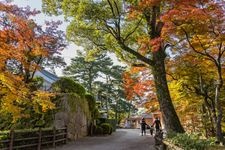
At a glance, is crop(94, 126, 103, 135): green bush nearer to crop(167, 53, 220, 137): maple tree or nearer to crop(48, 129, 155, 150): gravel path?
crop(48, 129, 155, 150): gravel path

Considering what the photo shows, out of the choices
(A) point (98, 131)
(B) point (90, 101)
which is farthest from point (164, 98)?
(B) point (90, 101)

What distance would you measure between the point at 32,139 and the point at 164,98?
22.3 feet

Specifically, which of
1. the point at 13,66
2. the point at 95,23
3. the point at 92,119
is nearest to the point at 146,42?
the point at 95,23

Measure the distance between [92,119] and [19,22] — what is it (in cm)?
1851

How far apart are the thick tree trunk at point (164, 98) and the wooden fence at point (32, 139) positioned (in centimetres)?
586

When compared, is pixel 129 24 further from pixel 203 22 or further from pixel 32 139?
pixel 32 139

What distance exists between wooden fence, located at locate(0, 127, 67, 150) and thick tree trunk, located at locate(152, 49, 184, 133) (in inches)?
231

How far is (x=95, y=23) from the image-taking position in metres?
18.1

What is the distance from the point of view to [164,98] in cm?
1666

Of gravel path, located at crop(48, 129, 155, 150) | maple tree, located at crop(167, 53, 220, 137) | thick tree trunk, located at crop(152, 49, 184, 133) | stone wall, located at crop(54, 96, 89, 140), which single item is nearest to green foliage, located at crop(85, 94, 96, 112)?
stone wall, located at crop(54, 96, 89, 140)

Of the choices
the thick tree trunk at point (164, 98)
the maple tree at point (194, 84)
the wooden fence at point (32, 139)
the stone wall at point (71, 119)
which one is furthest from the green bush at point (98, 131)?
the thick tree trunk at point (164, 98)

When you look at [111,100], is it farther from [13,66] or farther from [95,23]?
[95,23]

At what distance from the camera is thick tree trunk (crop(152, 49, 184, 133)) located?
16.1 meters

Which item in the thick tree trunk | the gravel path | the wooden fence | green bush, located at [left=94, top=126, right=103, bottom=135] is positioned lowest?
the gravel path
